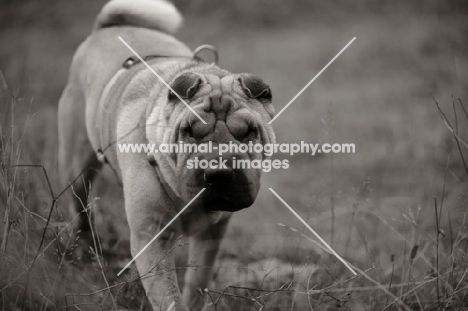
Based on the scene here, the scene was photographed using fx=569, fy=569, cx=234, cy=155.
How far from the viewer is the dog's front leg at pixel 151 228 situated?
2.78 m

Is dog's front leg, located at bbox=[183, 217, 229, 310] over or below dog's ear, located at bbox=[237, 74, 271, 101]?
below

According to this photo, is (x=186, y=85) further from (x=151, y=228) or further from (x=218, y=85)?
(x=151, y=228)

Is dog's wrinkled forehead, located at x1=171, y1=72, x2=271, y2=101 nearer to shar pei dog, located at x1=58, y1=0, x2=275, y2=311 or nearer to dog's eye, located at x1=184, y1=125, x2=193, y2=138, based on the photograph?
shar pei dog, located at x1=58, y1=0, x2=275, y2=311

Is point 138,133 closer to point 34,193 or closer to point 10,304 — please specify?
point 34,193

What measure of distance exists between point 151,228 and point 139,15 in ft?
6.53

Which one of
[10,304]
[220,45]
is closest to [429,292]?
[10,304]

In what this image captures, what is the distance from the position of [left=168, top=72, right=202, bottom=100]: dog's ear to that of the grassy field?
27.2 inches

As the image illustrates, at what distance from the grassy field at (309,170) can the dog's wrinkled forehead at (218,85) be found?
0.47m

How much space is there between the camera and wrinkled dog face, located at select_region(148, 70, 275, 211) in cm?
256

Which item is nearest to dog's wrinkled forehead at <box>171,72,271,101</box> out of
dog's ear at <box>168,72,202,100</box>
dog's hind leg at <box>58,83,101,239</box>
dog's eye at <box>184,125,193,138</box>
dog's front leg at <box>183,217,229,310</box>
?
dog's ear at <box>168,72,202,100</box>

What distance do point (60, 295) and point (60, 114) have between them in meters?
1.91

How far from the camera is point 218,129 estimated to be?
266 cm

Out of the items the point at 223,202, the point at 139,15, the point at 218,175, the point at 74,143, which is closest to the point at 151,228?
the point at 223,202

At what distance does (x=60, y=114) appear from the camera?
162 inches
